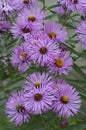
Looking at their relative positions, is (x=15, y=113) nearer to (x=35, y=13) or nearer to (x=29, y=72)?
(x=29, y=72)

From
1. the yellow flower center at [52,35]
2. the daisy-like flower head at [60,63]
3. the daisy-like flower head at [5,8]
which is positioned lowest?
the daisy-like flower head at [60,63]

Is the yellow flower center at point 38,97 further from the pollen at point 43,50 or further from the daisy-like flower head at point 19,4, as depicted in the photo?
the daisy-like flower head at point 19,4

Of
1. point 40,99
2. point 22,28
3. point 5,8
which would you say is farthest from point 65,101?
point 5,8

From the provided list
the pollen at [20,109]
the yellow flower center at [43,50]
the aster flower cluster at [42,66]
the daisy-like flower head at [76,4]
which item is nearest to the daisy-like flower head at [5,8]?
the aster flower cluster at [42,66]

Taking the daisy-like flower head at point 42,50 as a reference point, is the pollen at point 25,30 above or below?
above

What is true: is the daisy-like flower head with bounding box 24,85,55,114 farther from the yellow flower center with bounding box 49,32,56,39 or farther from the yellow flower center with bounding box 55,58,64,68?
the yellow flower center with bounding box 49,32,56,39

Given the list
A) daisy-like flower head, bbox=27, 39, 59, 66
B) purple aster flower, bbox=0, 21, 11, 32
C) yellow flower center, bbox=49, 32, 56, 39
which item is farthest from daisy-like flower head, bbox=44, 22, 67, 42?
purple aster flower, bbox=0, 21, 11, 32
